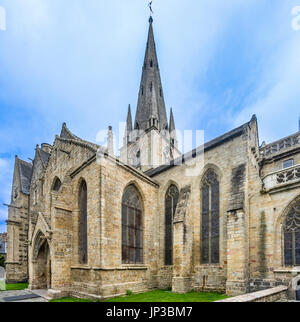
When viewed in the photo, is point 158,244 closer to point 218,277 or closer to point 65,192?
point 218,277

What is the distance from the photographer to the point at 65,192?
13.3 m

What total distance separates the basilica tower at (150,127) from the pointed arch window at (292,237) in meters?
22.3

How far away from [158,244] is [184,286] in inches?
133

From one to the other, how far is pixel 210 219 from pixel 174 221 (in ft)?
6.45

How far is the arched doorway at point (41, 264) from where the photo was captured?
1454cm

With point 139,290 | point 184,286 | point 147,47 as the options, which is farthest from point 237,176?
point 147,47

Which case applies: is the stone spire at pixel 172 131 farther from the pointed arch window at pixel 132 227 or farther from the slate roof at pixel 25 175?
the pointed arch window at pixel 132 227

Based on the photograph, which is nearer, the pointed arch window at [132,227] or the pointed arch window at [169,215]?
the pointed arch window at [132,227]

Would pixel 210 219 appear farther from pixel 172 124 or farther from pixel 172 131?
pixel 172 124

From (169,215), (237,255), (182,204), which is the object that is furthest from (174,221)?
(237,255)

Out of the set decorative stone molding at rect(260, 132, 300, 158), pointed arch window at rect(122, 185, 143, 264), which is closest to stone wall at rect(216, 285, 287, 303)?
pointed arch window at rect(122, 185, 143, 264)

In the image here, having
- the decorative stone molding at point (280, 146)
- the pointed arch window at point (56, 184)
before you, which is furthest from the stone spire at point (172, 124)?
the pointed arch window at point (56, 184)

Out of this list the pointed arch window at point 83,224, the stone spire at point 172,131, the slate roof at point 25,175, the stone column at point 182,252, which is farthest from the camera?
the stone spire at point 172,131

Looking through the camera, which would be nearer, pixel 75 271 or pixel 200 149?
pixel 75 271
